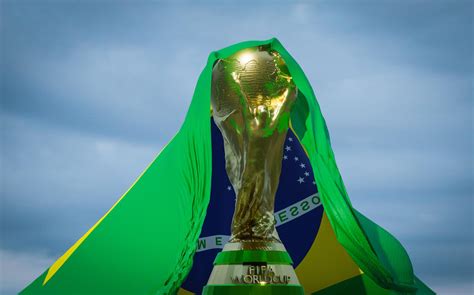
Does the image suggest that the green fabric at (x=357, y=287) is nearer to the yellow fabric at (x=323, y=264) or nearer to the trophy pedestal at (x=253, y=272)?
the yellow fabric at (x=323, y=264)

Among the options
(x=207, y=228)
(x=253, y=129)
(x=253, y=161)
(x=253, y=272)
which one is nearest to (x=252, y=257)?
(x=253, y=272)

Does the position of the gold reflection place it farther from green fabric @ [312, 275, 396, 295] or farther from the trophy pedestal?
green fabric @ [312, 275, 396, 295]

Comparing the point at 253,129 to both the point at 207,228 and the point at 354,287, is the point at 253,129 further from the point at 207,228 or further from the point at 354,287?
the point at 354,287

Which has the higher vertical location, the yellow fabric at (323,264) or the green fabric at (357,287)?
the yellow fabric at (323,264)

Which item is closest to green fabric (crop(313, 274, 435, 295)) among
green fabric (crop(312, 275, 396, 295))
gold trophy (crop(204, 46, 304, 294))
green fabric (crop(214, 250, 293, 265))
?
green fabric (crop(312, 275, 396, 295))

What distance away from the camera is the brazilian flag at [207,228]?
13.6ft

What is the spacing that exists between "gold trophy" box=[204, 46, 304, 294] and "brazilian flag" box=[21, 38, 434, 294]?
7.3 inches

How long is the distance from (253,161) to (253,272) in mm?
711

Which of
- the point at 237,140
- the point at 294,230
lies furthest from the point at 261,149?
the point at 294,230

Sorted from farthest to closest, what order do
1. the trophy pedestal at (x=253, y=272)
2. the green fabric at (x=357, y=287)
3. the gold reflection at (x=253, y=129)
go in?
the green fabric at (x=357, y=287)
the gold reflection at (x=253, y=129)
the trophy pedestal at (x=253, y=272)

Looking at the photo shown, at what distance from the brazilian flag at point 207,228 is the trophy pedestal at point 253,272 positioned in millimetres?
220

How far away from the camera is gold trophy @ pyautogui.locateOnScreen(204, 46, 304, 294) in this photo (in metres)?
4.00

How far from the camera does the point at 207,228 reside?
588cm

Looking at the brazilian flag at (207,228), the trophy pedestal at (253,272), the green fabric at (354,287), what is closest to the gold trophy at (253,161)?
the trophy pedestal at (253,272)
